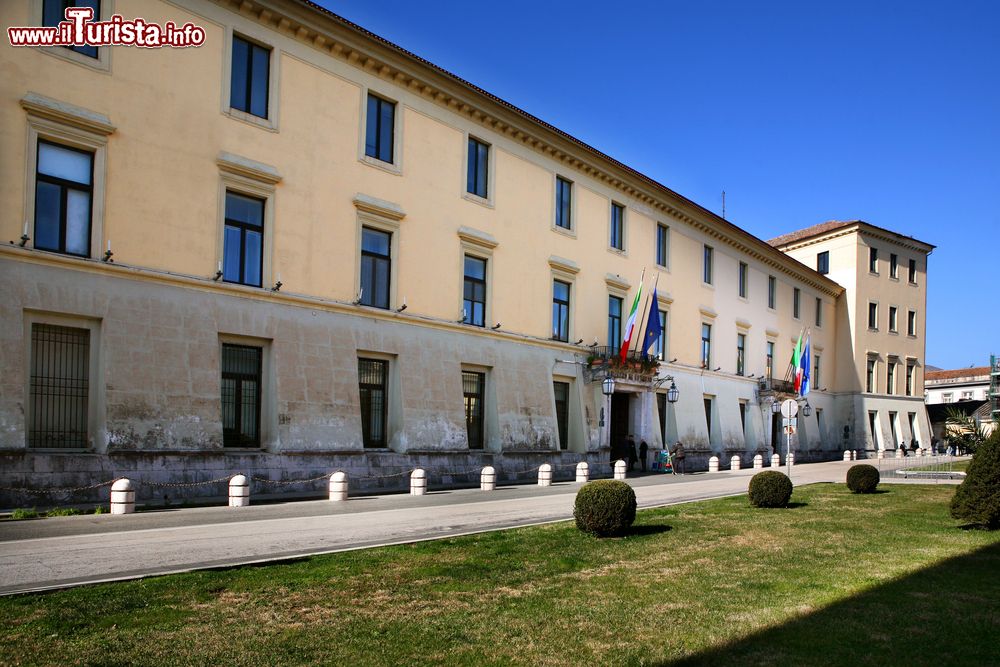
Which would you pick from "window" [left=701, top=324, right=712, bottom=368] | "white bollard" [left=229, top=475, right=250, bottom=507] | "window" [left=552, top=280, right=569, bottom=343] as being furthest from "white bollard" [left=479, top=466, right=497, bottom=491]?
"window" [left=701, top=324, right=712, bottom=368]

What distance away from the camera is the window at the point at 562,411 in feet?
102

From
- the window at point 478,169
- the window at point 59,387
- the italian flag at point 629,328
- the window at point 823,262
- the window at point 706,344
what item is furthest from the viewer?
the window at point 823,262

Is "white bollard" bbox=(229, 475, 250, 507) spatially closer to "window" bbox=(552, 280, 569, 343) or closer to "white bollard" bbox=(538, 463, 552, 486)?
"white bollard" bbox=(538, 463, 552, 486)

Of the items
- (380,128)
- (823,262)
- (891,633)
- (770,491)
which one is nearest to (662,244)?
(380,128)

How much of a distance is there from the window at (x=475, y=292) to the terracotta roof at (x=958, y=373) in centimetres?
7281

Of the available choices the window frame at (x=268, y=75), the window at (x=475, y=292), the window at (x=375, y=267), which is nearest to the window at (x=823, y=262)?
the window at (x=475, y=292)

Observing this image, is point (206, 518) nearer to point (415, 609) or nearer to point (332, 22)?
point (415, 609)

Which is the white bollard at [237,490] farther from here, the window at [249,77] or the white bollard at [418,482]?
the window at [249,77]

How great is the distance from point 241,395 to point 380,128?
980cm

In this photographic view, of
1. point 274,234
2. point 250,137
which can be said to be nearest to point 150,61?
point 250,137

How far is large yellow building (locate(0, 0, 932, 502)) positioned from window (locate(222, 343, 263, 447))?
0.06 meters

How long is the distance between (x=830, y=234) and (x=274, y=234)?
50.2m

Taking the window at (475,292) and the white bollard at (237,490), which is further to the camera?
the window at (475,292)

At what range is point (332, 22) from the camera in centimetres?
2180
